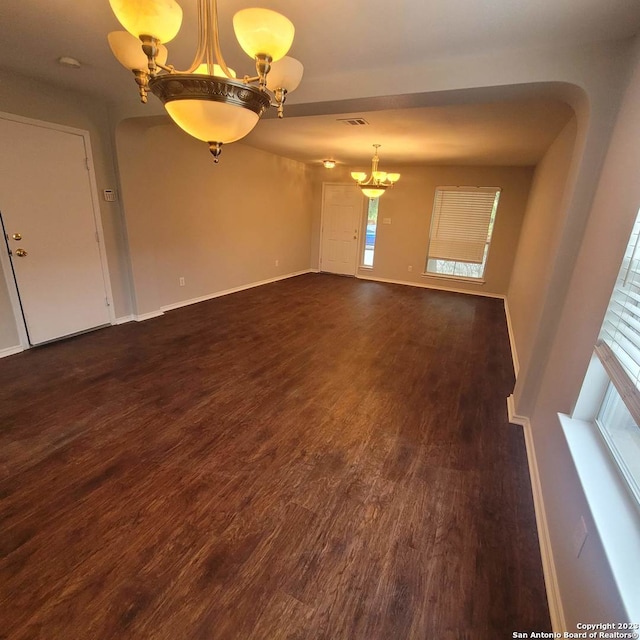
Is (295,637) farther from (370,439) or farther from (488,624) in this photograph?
(370,439)

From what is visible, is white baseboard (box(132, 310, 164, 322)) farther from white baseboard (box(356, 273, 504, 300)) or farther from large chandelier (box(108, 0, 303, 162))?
white baseboard (box(356, 273, 504, 300))

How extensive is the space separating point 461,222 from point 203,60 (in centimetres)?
601

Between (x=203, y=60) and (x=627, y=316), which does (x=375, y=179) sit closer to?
(x=203, y=60)

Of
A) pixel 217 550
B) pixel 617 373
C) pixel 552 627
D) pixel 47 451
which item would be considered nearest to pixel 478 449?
pixel 552 627

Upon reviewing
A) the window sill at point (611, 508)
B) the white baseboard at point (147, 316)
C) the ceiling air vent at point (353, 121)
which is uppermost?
the ceiling air vent at point (353, 121)

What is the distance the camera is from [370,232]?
7387 millimetres

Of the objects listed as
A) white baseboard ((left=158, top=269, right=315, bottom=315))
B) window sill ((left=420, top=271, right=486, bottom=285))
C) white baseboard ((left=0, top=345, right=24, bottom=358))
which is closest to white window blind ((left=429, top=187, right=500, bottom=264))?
window sill ((left=420, top=271, right=486, bottom=285))

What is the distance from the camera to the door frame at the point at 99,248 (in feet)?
10.0

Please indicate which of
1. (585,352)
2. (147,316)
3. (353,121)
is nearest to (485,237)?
(353,121)

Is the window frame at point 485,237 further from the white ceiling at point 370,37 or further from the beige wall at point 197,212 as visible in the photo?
the beige wall at point 197,212

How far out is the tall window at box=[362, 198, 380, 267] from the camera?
23.6 feet

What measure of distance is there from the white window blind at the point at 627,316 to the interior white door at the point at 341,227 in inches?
250

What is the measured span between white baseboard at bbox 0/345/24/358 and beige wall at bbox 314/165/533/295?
597cm

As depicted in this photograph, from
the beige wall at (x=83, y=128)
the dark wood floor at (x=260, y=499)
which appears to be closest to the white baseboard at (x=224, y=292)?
the beige wall at (x=83, y=128)
